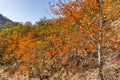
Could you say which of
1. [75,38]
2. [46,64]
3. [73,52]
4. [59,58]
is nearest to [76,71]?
[73,52]

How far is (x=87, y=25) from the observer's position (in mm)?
22141

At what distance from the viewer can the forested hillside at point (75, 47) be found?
69.3ft

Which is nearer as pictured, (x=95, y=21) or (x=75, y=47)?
(x=95, y=21)

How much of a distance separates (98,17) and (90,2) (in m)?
1.37

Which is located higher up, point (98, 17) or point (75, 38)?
point (98, 17)

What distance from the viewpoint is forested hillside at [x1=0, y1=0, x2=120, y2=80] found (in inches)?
832

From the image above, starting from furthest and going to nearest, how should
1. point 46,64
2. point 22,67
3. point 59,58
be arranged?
1. point 22,67
2. point 46,64
3. point 59,58

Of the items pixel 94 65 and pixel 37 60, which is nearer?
pixel 94 65

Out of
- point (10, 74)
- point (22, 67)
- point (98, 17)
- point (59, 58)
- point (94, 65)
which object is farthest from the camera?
point (10, 74)

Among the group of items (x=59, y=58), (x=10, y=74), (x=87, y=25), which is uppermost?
(x=87, y=25)

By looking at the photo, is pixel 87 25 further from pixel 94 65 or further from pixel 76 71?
pixel 76 71

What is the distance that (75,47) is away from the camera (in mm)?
29750

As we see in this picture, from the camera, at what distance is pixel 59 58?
39688 mm

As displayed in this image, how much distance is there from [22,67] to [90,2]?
30.0 m
